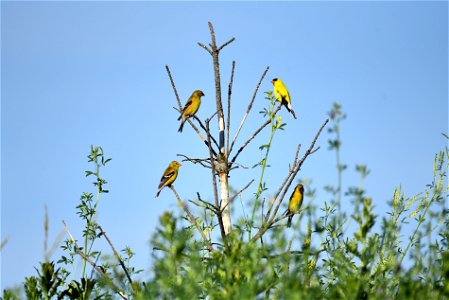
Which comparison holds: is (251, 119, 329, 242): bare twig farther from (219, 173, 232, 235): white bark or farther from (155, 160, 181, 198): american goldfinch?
(155, 160, 181, 198): american goldfinch

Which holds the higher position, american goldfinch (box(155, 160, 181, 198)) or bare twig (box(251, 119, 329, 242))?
american goldfinch (box(155, 160, 181, 198))

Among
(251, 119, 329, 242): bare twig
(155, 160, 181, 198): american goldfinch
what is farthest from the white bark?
(155, 160, 181, 198): american goldfinch

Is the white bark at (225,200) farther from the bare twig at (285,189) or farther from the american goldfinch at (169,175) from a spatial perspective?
the american goldfinch at (169,175)

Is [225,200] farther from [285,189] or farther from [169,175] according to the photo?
[169,175]

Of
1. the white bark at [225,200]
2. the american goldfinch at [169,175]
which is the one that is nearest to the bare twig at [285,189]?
the white bark at [225,200]

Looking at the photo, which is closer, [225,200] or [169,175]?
[225,200]

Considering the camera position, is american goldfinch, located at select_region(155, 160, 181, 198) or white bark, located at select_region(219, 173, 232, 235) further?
american goldfinch, located at select_region(155, 160, 181, 198)

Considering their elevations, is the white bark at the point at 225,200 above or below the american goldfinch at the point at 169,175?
below

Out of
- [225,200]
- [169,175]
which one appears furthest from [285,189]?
[169,175]

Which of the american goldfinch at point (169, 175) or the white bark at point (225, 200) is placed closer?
the white bark at point (225, 200)

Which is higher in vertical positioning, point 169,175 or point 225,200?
point 169,175

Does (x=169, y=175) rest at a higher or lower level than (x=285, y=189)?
higher

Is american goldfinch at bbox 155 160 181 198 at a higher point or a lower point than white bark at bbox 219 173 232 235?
higher

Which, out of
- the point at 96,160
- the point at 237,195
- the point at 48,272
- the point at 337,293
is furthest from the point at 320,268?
the point at 96,160
